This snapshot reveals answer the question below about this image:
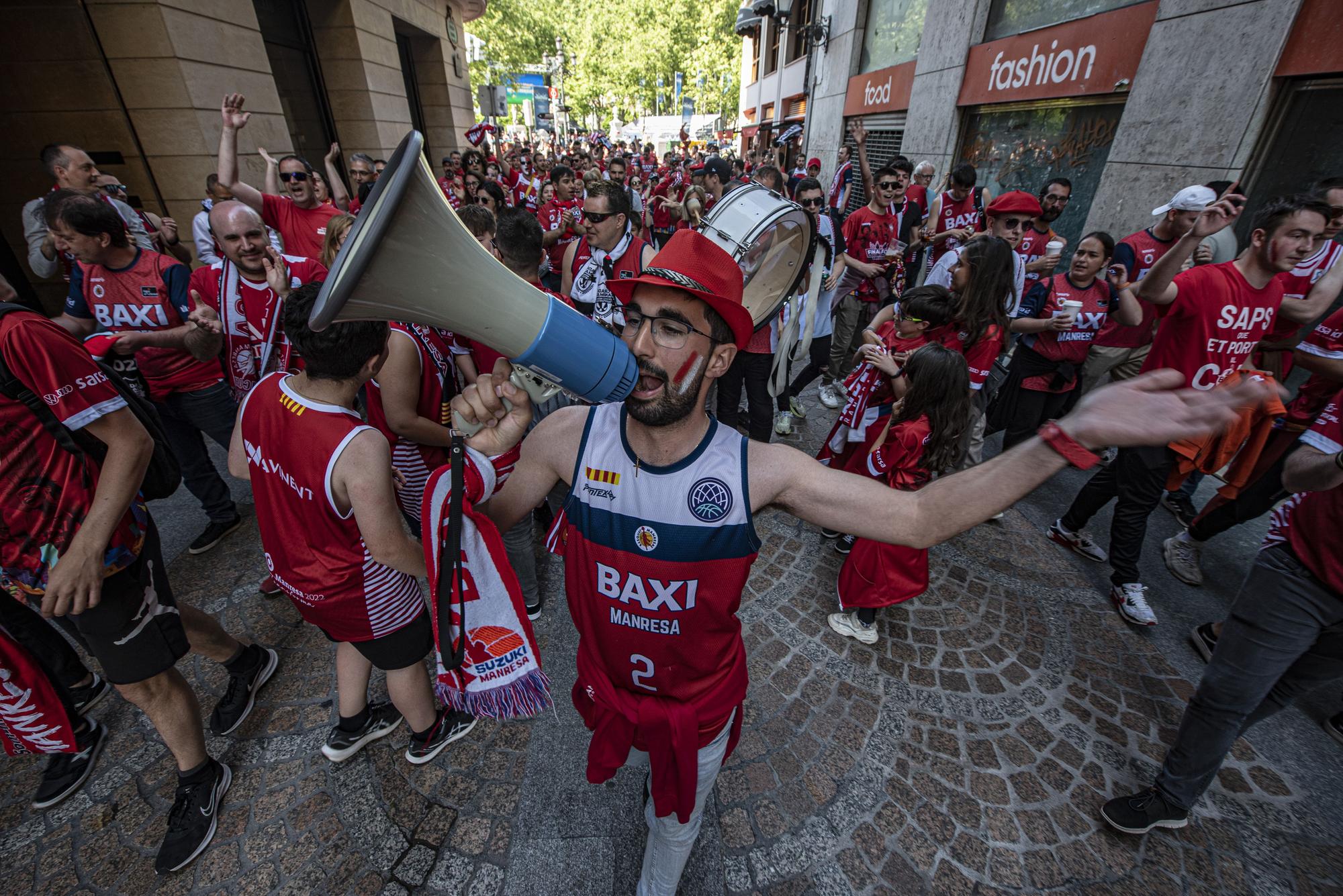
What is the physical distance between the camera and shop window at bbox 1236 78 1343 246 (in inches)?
185

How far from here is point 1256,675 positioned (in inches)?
82.4

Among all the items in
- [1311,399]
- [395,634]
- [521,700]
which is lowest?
[395,634]

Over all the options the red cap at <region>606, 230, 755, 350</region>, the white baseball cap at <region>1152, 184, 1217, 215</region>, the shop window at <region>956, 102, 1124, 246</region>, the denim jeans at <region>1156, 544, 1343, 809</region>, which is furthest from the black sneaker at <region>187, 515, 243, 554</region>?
the shop window at <region>956, 102, 1124, 246</region>

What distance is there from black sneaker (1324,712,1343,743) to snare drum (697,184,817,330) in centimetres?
359

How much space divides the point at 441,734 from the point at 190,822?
1003 mm

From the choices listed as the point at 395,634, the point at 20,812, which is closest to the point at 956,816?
the point at 395,634

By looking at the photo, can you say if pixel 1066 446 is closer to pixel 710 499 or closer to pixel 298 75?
pixel 710 499

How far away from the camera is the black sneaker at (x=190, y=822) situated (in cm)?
225

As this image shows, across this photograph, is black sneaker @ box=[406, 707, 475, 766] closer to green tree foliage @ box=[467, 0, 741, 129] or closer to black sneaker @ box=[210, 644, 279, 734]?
black sneaker @ box=[210, 644, 279, 734]

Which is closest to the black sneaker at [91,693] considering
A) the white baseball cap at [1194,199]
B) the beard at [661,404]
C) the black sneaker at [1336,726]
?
the beard at [661,404]

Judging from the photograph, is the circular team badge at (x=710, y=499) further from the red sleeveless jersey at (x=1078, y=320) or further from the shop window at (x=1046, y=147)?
the shop window at (x=1046, y=147)

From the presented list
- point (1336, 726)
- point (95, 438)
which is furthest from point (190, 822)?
point (1336, 726)

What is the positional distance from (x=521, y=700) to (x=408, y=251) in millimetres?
1421

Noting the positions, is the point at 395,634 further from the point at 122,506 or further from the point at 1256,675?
the point at 1256,675
